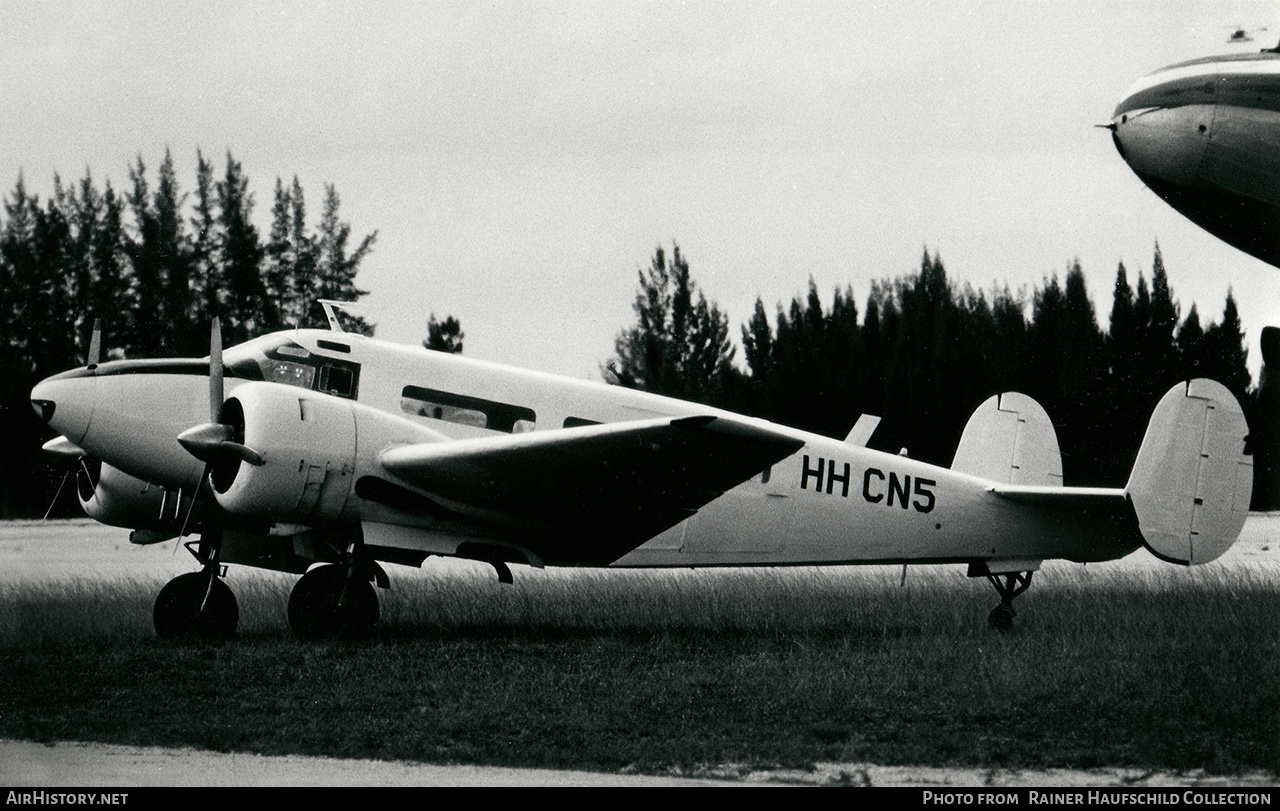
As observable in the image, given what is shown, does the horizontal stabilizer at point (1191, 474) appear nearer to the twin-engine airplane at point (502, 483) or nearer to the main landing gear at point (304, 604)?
the twin-engine airplane at point (502, 483)

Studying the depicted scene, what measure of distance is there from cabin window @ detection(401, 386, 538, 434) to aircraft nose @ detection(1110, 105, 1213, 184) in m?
5.40

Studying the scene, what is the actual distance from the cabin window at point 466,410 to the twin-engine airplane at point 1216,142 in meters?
5.46

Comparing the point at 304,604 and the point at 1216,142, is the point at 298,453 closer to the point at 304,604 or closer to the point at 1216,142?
the point at 304,604

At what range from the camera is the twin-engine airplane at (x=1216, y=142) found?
993cm

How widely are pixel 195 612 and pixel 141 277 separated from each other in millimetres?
6400

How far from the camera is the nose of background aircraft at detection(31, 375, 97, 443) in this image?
10.6m

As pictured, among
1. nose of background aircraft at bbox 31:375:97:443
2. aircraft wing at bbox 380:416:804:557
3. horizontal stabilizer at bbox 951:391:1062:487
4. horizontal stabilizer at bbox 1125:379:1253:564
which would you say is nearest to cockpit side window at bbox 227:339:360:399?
aircraft wing at bbox 380:416:804:557

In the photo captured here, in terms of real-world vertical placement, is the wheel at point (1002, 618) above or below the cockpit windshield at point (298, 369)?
below

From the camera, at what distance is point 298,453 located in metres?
10.4

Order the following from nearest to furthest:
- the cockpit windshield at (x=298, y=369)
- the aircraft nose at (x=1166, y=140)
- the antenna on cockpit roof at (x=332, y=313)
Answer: the aircraft nose at (x=1166, y=140) → the cockpit windshield at (x=298, y=369) → the antenna on cockpit roof at (x=332, y=313)

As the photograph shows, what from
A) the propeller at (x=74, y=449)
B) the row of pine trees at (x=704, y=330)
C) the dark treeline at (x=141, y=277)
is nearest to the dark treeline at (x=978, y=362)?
the row of pine trees at (x=704, y=330)

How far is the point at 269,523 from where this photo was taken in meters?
10.7

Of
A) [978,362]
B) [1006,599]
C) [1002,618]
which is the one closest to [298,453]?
[1002,618]

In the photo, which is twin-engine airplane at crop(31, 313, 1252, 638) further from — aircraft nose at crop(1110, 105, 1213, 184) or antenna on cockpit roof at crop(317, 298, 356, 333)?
aircraft nose at crop(1110, 105, 1213, 184)
